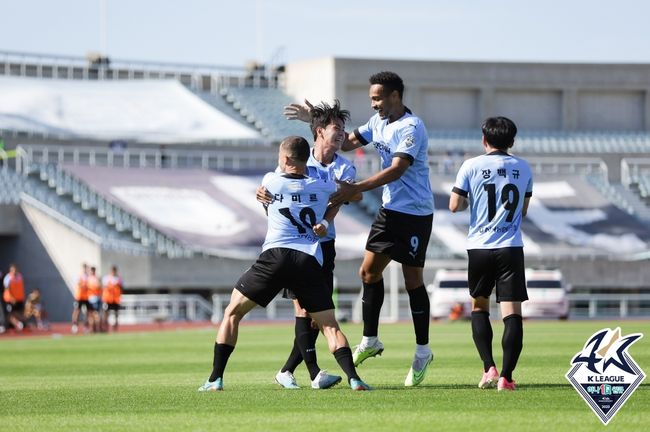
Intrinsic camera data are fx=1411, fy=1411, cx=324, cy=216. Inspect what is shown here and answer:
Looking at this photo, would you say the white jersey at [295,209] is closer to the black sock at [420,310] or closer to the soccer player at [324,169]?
the soccer player at [324,169]

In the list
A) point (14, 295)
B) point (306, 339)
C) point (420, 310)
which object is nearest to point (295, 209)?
point (306, 339)

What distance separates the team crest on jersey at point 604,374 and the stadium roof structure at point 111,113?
158ft

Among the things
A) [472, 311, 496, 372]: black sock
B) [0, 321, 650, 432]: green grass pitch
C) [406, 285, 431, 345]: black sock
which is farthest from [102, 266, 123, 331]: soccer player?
[472, 311, 496, 372]: black sock

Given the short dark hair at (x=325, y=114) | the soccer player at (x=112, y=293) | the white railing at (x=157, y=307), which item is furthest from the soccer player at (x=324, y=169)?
the white railing at (x=157, y=307)

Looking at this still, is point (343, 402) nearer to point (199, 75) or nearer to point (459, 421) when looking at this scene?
point (459, 421)

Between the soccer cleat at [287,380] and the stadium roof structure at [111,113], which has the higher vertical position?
the stadium roof structure at [111,113]

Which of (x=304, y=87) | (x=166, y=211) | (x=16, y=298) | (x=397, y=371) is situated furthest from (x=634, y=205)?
(x=397, y=371)

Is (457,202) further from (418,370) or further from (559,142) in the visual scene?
(559,142)

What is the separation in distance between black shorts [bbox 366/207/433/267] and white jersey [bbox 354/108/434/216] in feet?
0.21

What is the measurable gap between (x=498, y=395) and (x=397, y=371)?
4.12 meters

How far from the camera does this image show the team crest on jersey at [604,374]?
26.6ft

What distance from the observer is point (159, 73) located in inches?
2562

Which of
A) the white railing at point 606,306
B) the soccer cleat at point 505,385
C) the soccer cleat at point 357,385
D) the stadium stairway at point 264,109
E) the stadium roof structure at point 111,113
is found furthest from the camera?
the stadium stairway at point 264,109

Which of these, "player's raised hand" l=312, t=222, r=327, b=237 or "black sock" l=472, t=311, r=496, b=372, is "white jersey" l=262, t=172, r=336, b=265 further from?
"black sock" l=472, t=311, r=496, b=372
